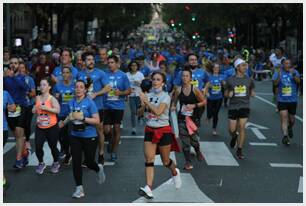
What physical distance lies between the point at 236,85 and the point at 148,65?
6.59 m

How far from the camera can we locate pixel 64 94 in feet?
34.0

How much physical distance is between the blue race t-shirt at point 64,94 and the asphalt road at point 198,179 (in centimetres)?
87

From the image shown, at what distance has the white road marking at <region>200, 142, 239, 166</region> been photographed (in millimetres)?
11141

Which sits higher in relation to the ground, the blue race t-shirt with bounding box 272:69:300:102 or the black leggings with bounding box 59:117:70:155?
the blue race t-shirt with bounding box 272:69:300:102

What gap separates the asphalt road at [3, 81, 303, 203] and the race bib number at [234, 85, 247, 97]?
1081 mm

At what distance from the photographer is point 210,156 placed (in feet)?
38.5

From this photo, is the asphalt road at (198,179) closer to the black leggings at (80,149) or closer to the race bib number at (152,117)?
the black leggings at (80,149)

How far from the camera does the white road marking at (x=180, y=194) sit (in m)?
8.33

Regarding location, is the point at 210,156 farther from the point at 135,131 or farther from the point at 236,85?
the point at 135,131

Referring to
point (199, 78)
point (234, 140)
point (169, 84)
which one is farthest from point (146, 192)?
point (169, 84)

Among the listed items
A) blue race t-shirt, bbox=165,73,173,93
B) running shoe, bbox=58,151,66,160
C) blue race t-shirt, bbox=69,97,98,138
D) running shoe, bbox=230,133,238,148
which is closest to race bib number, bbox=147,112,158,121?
blue race t-shirt, bbox=69,97,98,138

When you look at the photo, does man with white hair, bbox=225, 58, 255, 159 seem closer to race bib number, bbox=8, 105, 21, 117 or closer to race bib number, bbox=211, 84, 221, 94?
race bib number, bbox=211, 84, 221, 94

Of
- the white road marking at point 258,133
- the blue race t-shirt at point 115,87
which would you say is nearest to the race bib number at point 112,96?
the blue race t-shirt at point 115,87

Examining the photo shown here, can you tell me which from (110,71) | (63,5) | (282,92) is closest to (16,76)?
(110,71)
